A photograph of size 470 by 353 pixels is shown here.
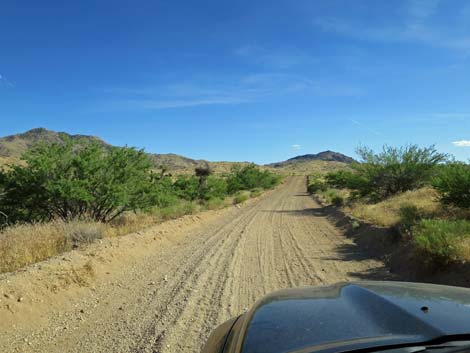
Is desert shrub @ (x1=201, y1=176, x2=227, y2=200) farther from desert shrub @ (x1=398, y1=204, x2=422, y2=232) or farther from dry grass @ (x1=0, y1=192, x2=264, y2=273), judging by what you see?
desert shrub @ (x1=398, y1=204, x2=422, y2=232)

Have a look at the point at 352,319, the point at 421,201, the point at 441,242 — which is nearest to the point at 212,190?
the point at 421,201

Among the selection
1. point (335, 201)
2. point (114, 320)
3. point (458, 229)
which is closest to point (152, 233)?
point (114, 320)

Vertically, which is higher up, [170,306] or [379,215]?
[379,215]

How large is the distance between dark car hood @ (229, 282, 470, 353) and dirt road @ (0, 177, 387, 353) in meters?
3.25

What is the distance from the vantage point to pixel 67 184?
15219 mm

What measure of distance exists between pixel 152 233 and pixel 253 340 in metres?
13.6

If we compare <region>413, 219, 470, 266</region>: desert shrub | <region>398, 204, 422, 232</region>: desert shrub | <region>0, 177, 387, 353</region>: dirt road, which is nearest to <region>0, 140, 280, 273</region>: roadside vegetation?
<region>0, 177, 387, 353</region>: dirt road

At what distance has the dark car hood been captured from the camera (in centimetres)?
213

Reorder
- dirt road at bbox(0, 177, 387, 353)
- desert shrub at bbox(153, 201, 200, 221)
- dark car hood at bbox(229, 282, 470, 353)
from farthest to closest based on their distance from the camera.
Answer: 1. desert shrub at bbox(153, 201, 200, 221)
2. dirt road at bbox(0, 177, 387, 353)
3. dark car hood at bbox(229, 282, 470, 353)

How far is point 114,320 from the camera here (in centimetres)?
701

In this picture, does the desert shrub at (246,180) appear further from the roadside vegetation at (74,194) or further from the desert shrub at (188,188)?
the roadside vegetation at (74,194)

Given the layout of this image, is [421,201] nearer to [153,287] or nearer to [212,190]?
[153,287]

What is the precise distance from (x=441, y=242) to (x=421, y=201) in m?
10.0

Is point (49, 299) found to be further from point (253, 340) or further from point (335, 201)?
point (335, 201)
